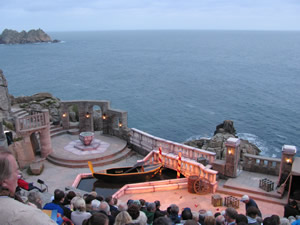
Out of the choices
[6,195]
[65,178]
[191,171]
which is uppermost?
[6,195]

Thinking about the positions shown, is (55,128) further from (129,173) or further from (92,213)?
(92,213)

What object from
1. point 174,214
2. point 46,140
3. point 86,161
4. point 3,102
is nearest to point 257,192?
point 174,214

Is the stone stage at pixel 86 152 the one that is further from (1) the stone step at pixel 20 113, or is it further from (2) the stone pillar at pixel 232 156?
(2) the stone pillar at pixel 232 156

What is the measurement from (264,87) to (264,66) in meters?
36.1

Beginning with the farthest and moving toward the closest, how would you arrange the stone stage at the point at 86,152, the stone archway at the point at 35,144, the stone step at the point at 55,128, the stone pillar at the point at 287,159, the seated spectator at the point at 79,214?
1. the stone step at the point at 55,128
2. the stone archway at the point at 35,144
3. the stone stage at the point at 86,152
4. the stone pillar at the point at 287,159
5. the seated spectator at the point at 79,214

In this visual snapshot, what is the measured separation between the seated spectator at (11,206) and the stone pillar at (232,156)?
50.3 ft

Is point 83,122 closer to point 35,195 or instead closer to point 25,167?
point 25,167

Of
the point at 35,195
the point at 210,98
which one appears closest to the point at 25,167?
the point at 35,195

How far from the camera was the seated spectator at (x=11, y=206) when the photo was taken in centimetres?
251

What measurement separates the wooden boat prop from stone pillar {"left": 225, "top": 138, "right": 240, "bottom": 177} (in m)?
4.49

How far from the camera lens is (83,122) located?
26.7 meters

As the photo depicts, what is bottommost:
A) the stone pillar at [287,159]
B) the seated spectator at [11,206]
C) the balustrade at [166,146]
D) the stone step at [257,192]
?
the stone step at [257,192]

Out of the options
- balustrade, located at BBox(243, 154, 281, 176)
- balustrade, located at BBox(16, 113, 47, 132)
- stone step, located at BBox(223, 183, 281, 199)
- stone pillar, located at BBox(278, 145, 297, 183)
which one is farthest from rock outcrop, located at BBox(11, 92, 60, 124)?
stone pillar, located at BBox(278, 145, 297, 183)

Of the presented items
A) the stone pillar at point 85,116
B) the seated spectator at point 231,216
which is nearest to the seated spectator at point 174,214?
the seated spectator at point 231,216
